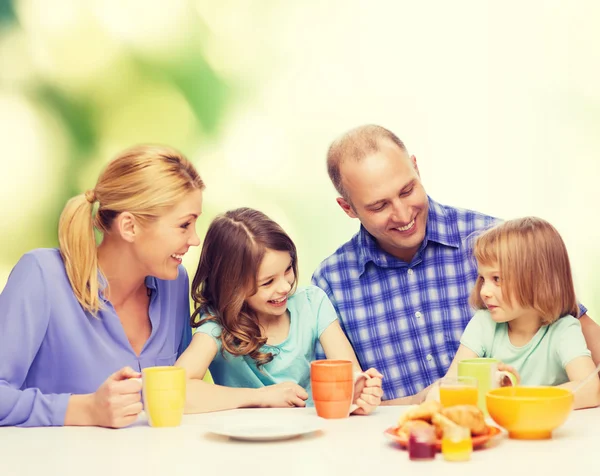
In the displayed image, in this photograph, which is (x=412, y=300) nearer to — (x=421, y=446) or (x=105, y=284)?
(x=105, y=284)

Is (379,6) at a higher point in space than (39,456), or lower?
higher

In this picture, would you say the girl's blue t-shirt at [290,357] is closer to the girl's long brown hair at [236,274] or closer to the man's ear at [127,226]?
the girl's long brown hair at [236,274]

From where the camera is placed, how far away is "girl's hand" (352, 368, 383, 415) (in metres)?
1.76

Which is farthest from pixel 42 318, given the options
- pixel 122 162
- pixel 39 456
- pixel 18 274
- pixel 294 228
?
pixel 294 228

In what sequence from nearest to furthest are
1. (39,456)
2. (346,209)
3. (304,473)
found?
(304,473) < (39,456) < (346,209)

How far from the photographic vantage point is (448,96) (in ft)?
14.7

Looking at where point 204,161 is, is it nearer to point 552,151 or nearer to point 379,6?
point 379,6

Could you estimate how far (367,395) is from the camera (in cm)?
176

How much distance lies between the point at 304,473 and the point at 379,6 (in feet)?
12.2

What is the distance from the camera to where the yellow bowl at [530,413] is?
1391mm

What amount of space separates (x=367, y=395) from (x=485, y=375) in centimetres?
27

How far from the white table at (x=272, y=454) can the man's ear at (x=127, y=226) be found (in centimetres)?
63

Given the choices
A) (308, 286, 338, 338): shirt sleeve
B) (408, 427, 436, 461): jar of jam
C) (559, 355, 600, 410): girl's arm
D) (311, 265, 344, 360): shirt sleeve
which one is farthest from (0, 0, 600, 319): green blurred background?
(408, 427, 436, 461): jar of jam

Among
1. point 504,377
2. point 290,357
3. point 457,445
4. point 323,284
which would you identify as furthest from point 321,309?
point 457,445
